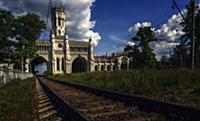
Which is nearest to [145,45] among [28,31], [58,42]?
[28,31]

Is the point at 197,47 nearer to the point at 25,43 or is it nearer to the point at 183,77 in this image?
the point at 25,43

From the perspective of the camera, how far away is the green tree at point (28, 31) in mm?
49341

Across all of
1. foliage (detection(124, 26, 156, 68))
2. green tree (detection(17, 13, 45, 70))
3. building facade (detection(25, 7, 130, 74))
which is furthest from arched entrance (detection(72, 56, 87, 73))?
green tree (detection(17, 13, 45, 70))

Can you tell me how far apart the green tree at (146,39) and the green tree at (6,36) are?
33.1m

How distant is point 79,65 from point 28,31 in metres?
79.3

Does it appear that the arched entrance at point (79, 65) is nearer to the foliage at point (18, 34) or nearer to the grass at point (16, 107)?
the foliage at point (18, 34)

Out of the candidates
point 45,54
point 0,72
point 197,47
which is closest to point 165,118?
point 0,72

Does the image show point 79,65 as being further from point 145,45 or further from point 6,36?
point 6,36

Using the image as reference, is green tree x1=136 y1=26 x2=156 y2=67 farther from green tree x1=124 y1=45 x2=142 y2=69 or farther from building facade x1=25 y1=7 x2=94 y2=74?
building facade x1=25 y1=7 x2=94 y2=74

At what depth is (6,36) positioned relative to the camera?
42375 millimetres

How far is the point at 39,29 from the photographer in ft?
176

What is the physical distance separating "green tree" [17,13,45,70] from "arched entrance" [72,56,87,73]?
71.4 m

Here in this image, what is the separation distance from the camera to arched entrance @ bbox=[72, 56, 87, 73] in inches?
4956

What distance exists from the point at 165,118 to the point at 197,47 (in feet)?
147
